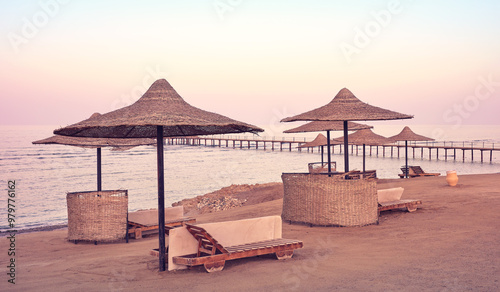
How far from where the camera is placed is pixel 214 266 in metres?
5.07

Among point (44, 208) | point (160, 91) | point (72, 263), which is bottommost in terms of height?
point (44, 208)

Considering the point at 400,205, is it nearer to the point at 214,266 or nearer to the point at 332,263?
the point at 332,263

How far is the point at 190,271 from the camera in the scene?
17.0ft

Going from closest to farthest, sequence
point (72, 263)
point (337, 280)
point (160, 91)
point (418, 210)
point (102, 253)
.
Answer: point (337, 280)
point (160, 91)
point (72, 263)
point (102, 253)
point (418, 210)

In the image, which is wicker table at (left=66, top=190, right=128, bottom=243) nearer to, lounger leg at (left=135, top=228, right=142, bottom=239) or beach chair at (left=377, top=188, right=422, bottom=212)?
lounger leg at (left=135, top=228, right=142, bottom=239)

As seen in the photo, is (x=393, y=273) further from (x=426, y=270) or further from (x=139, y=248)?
(x=139, y=248)

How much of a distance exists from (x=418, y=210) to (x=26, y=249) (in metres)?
7.77

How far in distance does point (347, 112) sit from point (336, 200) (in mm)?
1636

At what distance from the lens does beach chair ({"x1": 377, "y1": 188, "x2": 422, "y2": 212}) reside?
8.85 metres

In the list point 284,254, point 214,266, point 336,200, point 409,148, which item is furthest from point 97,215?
point 409,148

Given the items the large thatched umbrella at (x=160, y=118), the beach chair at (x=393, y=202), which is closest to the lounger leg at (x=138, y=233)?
the large thatched umbrella at (x=160, y=118)

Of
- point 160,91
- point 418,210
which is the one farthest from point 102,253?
point 418,210

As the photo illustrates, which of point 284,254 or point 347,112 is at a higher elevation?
point 347,112

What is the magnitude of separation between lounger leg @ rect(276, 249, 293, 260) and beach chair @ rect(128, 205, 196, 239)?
3614 millimetres
